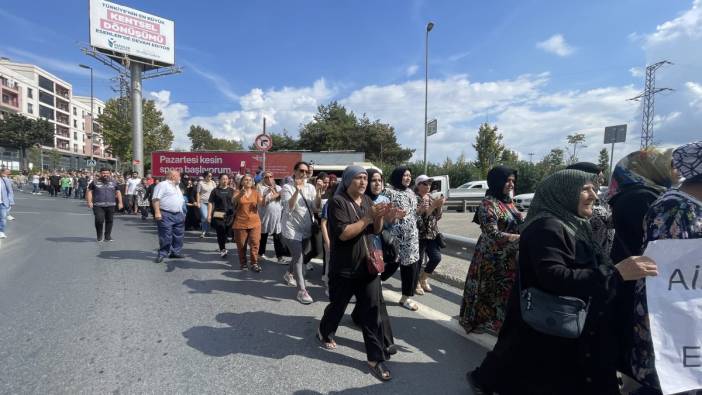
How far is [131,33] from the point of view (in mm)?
30578

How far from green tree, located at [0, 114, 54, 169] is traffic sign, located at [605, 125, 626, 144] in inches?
2713

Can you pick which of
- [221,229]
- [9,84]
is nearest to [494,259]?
[221,229]

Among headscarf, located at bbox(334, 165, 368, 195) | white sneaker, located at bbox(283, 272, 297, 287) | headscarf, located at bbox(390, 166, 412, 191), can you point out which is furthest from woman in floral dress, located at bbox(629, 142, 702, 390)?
white sneaker, located at bbox(283, 272, 297, 287)

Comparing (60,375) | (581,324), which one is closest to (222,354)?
(60,375)

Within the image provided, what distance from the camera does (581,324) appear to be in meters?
1.99

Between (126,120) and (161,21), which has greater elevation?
(161,21)

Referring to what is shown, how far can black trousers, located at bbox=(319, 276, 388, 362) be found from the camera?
116 inches

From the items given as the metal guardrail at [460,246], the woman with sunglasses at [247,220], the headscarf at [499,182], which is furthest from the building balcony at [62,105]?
the headscarf at [499,182]

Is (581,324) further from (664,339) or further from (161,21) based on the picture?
(161,21)

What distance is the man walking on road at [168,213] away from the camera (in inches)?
269

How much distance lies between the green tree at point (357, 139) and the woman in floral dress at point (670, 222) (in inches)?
1709

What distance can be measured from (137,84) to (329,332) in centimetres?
3425

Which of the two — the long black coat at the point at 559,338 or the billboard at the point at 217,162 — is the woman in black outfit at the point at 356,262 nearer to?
the long black coat at the point at 559,338

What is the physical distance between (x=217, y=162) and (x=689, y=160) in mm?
22351
